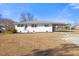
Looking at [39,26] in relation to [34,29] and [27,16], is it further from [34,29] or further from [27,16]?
[27,16]

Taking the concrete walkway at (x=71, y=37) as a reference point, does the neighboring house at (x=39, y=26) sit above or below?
above

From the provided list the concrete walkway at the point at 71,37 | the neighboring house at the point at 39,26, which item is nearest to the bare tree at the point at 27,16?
the neighboring house at the point at 39,26

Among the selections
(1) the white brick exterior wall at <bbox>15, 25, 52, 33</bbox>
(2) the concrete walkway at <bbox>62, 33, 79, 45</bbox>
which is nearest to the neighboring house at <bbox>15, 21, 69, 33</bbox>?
(1) the white brick exterior wall at <bbox>15, 25, 52, 33</bbox>

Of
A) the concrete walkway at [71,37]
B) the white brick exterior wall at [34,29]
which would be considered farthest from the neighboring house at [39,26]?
the concrete walkway at [71,37]

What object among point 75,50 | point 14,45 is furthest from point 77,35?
point 14,45

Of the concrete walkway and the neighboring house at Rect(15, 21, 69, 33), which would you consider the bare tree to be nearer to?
the neighboring house at Rect(15, 21, 69, 33)

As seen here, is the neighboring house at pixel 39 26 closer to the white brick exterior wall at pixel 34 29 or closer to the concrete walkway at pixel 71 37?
the white brick exterior wall at pixel 34 29

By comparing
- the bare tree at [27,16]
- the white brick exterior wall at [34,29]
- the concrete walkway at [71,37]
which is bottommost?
the concrete walkway at [71,37]

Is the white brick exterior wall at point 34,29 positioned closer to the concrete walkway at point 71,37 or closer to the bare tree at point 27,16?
the bare tree at point 27,16

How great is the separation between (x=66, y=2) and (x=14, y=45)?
3.07 ft

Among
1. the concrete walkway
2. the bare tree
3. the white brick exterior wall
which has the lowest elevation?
the concrete walkway

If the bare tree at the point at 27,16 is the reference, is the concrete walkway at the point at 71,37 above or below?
below

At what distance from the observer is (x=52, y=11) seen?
892 centimetres

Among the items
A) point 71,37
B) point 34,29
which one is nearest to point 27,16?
point 34,29
